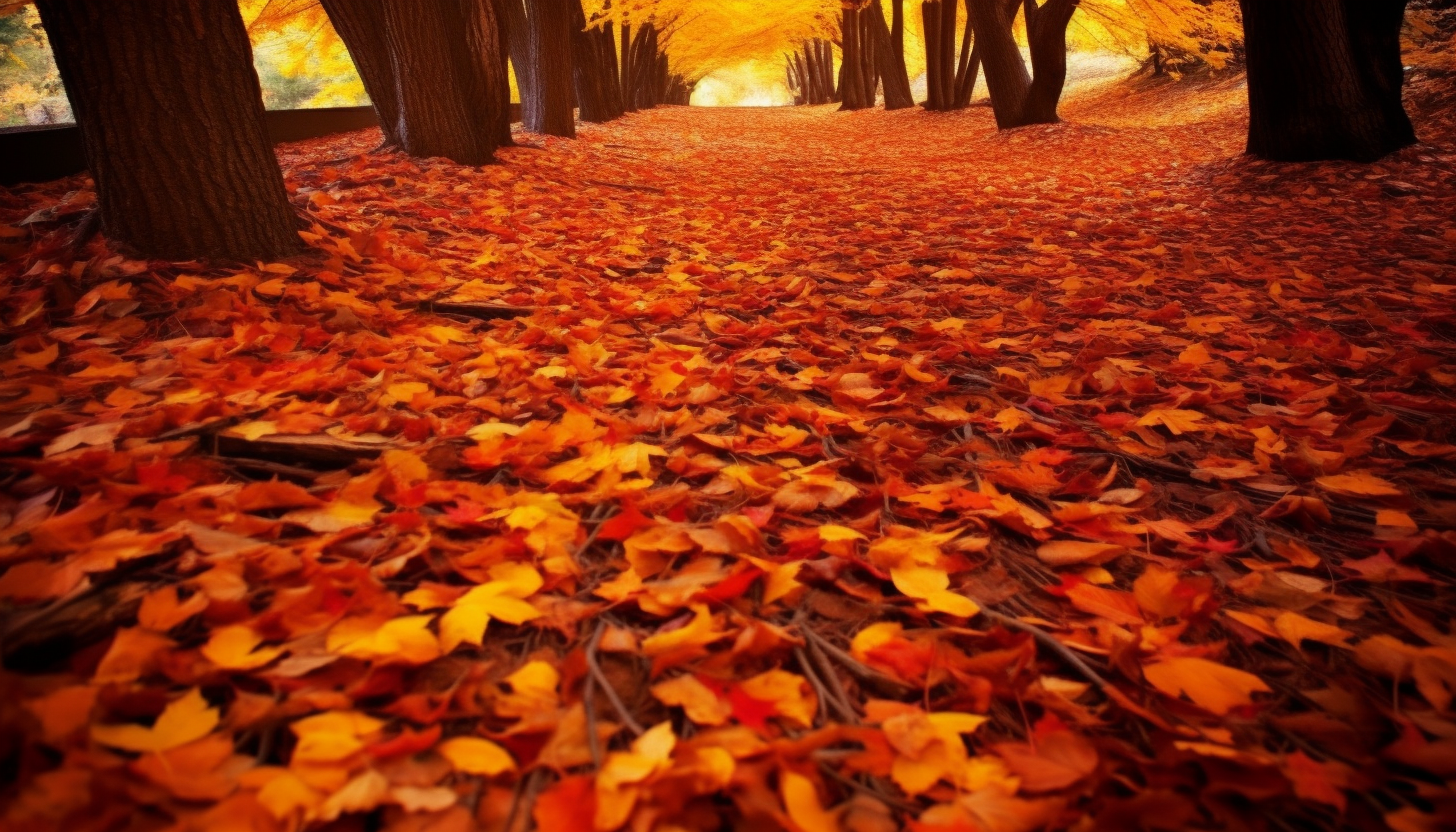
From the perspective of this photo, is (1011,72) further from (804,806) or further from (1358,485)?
(804,806)

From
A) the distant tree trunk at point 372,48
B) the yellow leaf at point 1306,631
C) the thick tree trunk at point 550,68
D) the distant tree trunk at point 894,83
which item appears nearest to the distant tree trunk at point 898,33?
the distant tree trunk at point 894,83

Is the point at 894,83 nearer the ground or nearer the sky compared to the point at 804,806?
nearer the sky

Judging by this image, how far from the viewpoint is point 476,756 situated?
34.0 inches

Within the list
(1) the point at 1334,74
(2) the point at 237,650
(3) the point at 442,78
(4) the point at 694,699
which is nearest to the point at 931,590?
(4) the point at 694,699

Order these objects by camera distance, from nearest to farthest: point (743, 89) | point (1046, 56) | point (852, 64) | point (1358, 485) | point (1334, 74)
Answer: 1. point (1358, 485)
2. point (1334, 74)
3. point (1046, 56)
4. point (852, 64)
5. point (743, 89)

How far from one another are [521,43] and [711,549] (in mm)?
8136

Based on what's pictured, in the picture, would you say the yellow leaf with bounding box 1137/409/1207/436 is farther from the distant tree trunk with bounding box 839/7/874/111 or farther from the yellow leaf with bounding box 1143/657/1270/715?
the distant tree trunk with bounding box 839/7/874/111

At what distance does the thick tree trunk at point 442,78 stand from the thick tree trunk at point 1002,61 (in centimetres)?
699

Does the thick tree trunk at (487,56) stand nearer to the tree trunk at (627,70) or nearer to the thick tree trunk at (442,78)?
the thick tree trunk at (442,78)

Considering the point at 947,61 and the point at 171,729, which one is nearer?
the point at 171,729

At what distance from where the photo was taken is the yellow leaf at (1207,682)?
1009 mm

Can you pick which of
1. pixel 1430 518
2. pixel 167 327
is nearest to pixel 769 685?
pixel 1430 518

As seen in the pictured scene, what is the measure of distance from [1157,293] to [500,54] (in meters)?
5.17

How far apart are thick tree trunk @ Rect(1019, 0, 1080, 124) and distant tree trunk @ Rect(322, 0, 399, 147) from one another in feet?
25.2
